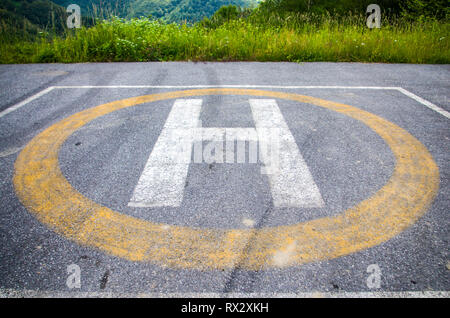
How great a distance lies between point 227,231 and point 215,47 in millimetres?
6574

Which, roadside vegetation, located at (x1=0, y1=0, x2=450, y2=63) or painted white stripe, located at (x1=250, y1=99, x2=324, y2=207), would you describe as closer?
painted white stripe, located at (x1=250, y1=99, x2=324, y2=207)

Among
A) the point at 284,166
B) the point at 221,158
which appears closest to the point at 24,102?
the point at 221,158

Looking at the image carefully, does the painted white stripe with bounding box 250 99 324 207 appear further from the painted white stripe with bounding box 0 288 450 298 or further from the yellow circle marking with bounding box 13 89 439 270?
the painted white stripe with bounding box 0 288 450 298

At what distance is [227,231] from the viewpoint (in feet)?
7.09

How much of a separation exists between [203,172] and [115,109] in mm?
2249

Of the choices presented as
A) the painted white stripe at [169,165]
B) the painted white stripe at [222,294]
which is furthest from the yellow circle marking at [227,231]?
the painted white stripe at [169,165]

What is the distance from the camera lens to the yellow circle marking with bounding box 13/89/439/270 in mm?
1962

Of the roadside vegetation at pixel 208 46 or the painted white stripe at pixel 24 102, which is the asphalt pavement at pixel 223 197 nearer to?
the painted white stripe at pixel 24 102

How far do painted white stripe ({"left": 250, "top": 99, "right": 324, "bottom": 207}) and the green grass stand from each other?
404 centimetres

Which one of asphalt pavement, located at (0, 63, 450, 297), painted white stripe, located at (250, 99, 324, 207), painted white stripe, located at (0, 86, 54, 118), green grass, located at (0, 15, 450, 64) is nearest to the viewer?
asphalt pavement, located at (0, 63, 450, 297)

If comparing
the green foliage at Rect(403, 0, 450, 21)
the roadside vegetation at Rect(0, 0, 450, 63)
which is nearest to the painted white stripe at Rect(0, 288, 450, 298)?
the roadside vegetation at Rect(0, 0, 450, 63)

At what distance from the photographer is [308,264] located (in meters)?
1.90

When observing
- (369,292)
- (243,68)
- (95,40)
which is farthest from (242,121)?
(95,40)

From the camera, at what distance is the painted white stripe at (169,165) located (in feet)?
8.23
